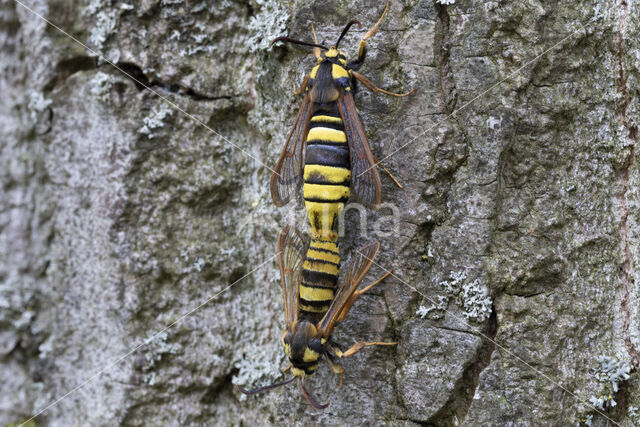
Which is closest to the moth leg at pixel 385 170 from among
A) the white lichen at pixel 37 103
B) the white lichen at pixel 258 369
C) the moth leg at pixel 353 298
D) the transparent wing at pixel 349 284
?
the transparent wing at pixel 349 284

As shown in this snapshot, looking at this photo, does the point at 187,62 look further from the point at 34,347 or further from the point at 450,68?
the point at 34,347

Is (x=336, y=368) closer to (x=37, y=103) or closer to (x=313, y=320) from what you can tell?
(x=313, y=320)

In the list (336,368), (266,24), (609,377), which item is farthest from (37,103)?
(609,377)

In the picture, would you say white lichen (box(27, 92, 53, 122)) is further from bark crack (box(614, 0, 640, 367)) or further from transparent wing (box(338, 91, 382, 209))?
bark crack (box(614, 0, 640, 367))

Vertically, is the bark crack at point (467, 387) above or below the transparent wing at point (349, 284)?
below

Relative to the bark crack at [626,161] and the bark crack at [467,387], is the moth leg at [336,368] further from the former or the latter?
the bark crack at [626,161]

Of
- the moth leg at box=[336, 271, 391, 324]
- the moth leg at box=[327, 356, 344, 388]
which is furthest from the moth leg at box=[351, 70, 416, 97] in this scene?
the moth leg at box=[327, 356, 344, 388]

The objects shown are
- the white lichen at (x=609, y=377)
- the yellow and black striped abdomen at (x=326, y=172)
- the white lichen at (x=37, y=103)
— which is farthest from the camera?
the white lichen at (x=37, y=103)
